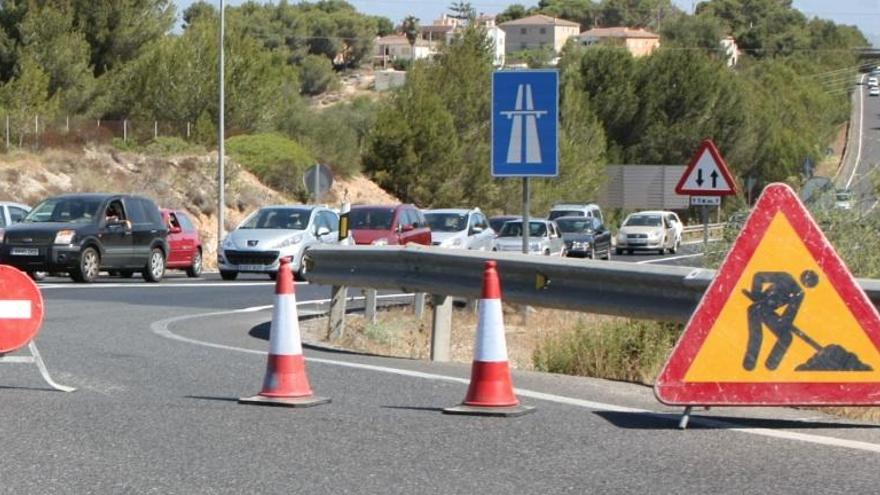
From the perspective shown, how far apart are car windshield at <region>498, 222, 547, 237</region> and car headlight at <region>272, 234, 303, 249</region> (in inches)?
428

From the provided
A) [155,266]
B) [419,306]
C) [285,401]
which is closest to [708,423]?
[285,401]

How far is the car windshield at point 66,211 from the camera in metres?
29.0

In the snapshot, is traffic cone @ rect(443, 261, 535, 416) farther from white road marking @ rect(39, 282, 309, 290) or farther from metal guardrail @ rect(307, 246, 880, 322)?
white road marking @ rect(39, 282, 309, 290)

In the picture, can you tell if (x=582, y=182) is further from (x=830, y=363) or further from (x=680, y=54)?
(x=830, y=363)

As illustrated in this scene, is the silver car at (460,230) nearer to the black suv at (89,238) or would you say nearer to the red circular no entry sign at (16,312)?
the black suv at (89,238)

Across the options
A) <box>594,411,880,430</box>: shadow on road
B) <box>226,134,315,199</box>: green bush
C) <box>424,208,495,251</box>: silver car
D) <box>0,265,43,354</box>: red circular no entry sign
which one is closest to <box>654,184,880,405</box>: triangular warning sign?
<box>594,411,880,430</box>: shadow on road

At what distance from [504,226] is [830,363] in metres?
34.3

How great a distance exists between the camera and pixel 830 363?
8.96m

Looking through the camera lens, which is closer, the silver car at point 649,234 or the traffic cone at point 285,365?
the traffic cone at point 285,365

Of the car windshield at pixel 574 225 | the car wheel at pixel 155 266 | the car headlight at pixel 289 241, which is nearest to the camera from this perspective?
the car wheel at pixel 155 266

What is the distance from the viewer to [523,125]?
1609 cm

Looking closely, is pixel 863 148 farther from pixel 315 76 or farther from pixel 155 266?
pixel 155 266

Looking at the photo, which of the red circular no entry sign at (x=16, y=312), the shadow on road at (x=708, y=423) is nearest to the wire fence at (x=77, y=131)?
the red circular no entry sign at (x=16, y=312)

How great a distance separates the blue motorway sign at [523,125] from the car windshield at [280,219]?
1630 centimetres
